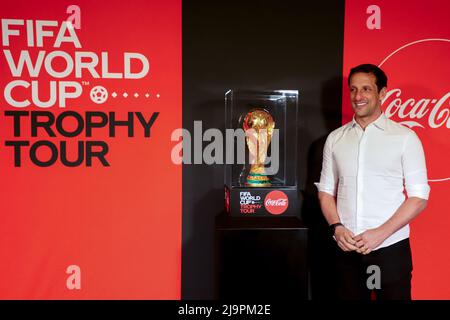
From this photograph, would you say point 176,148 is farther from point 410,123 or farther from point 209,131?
point 410,123

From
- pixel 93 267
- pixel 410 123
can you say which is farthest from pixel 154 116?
pixel 410 123

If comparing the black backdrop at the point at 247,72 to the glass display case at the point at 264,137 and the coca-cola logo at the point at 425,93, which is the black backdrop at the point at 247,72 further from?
the coca-cola logo at the point at 425,93

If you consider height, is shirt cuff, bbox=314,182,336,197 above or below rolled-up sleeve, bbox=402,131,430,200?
below

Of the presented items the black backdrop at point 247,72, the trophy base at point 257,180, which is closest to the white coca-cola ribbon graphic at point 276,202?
the trophy base at point 257,180

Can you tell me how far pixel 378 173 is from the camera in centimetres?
179

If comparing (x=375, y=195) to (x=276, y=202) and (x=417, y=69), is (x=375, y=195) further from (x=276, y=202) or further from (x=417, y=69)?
(x=417, y=69)

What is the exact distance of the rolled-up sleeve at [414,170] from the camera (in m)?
1.72

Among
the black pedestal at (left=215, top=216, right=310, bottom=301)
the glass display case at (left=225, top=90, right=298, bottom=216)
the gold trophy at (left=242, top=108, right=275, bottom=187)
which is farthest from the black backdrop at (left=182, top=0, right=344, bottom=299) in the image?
the black pedestal at (left=215, top=216, right=310, bottom=301)

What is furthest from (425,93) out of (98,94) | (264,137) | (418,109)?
(98,94)

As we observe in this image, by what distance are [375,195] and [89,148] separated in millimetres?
1668

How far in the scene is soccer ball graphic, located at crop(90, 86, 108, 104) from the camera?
87.7 inches

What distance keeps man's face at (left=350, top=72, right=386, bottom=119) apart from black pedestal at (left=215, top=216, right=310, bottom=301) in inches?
26.0

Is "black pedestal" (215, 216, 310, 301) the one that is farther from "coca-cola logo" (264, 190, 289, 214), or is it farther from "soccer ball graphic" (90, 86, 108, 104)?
"soccer ball graphic" (90, 86, 108, 104)

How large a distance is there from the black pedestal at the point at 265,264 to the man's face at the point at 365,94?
66 centimetres
